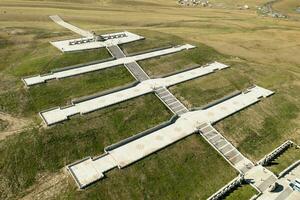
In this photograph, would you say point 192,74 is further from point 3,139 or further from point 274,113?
point 3,139

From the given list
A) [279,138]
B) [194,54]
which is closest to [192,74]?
[194,54]

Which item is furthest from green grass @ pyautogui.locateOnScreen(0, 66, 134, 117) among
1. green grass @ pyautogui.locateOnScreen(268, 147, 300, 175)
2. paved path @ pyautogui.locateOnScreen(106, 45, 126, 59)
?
green grass @ pyautogui.locateOnScreen(268, 147, 300, 175)

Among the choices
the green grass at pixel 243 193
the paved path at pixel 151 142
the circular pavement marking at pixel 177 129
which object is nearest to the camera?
the paved path at pixel 151 142

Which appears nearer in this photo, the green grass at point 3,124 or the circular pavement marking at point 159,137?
the green grass at point 3,124

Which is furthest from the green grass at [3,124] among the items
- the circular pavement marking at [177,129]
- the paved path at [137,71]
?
the circular pavement marking at [177,129]

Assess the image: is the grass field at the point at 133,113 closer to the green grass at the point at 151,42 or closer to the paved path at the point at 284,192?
the green grass at the point at 151,42

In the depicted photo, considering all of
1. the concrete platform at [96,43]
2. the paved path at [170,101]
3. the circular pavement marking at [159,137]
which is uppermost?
the concrete platform at [96,43]

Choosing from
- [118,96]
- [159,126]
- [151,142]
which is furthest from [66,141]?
[159,126]
